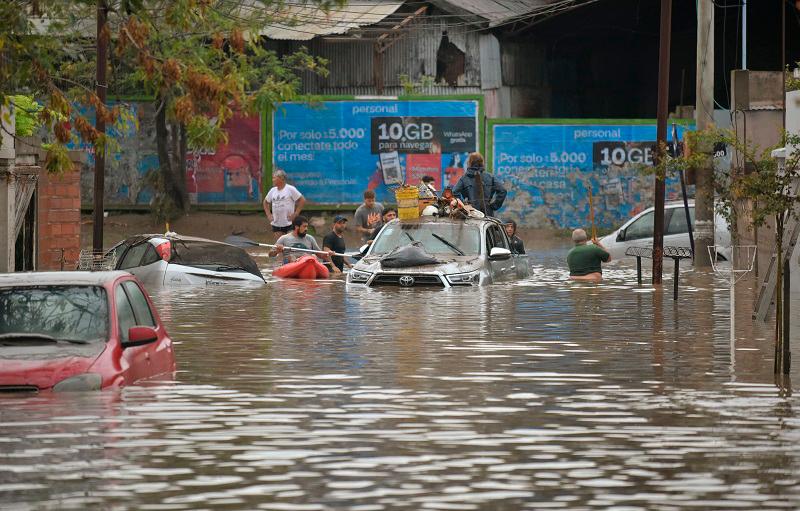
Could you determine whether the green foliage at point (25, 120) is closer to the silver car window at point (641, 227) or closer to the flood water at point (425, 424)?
the flood water at point (425, 424)

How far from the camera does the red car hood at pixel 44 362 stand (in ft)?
37.8

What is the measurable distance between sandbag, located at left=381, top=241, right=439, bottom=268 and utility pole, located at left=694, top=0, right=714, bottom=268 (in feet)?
23.0

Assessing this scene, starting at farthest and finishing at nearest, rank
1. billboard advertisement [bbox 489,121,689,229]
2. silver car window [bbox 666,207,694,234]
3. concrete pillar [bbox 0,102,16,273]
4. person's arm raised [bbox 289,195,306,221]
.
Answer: billboard advertisement [bbox 489,121,689,229]
silver car window [bbox 666,207,694,234]
person's arm raised [bbox 289,195,306,221]
concrete pillar [bbox 0,102,16,273]

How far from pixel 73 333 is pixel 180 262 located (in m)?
12.8

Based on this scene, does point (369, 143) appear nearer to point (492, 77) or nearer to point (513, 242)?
point (492, 77)

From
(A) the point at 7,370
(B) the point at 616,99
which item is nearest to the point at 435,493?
(A) the point at 7,370

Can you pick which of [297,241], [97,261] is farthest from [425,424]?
[297,241]

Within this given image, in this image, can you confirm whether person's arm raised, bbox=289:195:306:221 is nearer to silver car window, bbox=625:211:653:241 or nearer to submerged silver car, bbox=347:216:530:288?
silver car window, bbox=625:211:653:241

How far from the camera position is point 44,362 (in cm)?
1168

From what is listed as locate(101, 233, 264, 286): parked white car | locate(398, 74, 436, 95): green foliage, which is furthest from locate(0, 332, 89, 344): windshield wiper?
locate(398, 74, 436, 95): green foliage

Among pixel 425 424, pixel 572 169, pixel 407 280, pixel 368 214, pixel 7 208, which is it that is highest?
pixel 572 169

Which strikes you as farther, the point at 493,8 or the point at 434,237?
the point at 493,8

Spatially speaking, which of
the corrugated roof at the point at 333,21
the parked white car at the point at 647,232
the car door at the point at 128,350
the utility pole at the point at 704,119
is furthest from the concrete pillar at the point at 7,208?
the corrugated roof at the point at 333,21

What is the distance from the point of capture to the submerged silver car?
2331 cm
